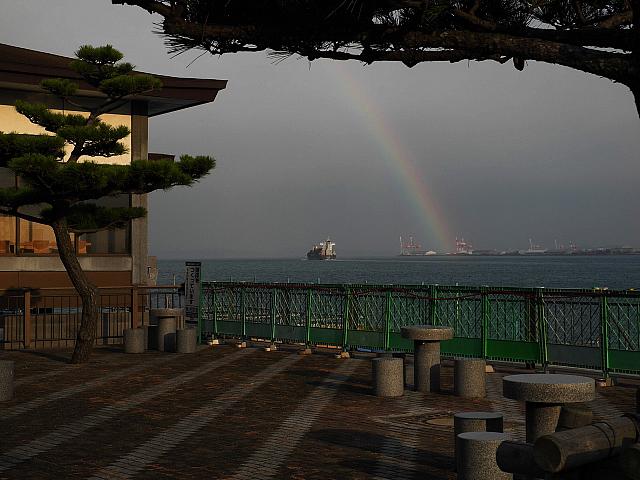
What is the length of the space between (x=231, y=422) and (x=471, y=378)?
3.98 meters

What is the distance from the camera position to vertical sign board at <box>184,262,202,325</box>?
23281 mm

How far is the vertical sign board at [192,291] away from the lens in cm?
2328

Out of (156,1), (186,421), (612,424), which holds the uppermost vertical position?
(156,1)

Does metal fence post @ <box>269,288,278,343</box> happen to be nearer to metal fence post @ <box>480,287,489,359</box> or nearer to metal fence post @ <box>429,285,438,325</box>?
metal fence post @ <box>429,285,438,325</box>

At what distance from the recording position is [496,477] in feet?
25.8

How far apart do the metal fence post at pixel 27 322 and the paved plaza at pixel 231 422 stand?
3347 millimetres

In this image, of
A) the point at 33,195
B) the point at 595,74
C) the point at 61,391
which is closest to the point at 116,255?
the point at 33,195

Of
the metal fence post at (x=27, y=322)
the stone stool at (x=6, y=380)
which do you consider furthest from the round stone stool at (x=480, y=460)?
the metal fence post at (x=27, y=322)

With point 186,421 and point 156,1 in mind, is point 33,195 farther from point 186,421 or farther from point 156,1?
point 156,1

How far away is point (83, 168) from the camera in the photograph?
17.5 metres

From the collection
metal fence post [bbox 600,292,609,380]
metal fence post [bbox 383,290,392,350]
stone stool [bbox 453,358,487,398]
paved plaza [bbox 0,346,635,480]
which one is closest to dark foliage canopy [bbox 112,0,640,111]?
paved plaza [bbox 0,346,635,480]

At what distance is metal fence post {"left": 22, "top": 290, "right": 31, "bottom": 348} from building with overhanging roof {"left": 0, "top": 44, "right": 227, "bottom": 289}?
7.76 feet

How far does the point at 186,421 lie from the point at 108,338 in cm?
1216

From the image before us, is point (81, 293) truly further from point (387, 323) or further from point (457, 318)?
point (457, 318)
